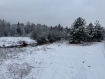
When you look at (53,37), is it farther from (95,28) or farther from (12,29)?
(12,29)

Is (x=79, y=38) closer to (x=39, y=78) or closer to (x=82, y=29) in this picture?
(x=82, y=29)

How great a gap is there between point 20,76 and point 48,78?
1.46 m

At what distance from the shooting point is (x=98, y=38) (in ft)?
96.2

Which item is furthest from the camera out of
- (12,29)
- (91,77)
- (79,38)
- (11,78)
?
(12,29)

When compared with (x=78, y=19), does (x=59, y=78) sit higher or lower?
lower

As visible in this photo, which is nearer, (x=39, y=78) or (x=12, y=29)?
(x=39, y=78)

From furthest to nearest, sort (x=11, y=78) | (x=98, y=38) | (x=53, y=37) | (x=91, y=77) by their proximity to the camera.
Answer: (x=53, y=37) < (x=98, y=38) < (x=91, y=77) < (x=11, y=78)

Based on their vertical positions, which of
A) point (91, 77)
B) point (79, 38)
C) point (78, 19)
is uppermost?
point (78, 19)

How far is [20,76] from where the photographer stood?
3.99 metres

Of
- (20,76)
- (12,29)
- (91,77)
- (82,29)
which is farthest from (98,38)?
(12,29)

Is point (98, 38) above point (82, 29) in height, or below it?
below

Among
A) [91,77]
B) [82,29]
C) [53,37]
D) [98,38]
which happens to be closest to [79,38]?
[82,29]

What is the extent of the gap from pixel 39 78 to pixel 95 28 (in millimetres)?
31523

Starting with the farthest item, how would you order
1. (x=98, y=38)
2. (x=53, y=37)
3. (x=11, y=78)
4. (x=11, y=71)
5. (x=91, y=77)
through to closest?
(x=53, y=37) → (x=98, y=38) → (x=11, y=71) → (x=91, y=77) → (x=11, y=78)
